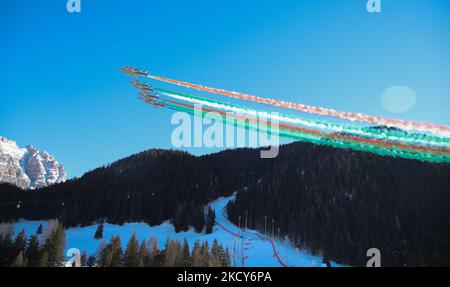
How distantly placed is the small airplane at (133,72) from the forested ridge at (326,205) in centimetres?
9984

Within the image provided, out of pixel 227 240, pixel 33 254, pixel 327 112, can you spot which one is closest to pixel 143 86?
pixel 327 112

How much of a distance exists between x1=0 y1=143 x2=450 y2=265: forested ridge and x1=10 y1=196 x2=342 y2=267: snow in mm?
5154

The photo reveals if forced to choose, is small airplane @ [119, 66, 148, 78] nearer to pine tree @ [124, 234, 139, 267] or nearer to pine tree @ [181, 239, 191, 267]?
pine tree @ [124, 234, 139, 267]

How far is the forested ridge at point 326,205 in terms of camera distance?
137 m

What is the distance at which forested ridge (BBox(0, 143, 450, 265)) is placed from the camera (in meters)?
137

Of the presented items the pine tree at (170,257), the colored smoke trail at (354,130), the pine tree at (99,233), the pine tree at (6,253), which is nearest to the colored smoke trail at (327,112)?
the colored smoke trail at (354,130)

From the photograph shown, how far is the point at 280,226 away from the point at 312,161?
5752 centimetres

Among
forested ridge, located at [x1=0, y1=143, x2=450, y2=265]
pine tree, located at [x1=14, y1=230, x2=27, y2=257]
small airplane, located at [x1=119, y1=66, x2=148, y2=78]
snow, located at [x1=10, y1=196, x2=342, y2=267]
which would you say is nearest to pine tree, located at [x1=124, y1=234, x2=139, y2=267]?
pine tree, located at [x1=14, y1=230, x2=27, y2=257]

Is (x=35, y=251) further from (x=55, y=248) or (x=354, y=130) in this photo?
(x=354, y=130)

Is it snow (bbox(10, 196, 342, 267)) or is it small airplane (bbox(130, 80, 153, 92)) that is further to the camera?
snow (bbox(10, 196, 342, 267))

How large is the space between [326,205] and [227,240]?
2020 inches

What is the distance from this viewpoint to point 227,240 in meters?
137

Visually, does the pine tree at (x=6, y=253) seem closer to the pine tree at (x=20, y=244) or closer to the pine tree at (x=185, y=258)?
the pine tree at (x=20, y=244)

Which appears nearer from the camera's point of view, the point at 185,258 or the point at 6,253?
the point at 6,253
